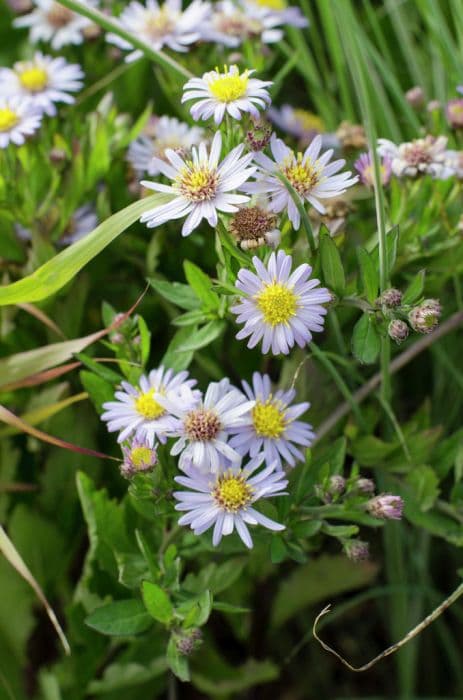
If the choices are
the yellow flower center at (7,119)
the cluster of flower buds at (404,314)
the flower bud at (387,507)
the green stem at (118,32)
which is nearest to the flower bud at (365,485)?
the flower bud at (387,507)

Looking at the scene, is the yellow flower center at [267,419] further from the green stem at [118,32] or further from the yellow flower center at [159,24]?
the yellow flower center at [159,24]

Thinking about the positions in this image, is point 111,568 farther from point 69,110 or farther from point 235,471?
point 69,110

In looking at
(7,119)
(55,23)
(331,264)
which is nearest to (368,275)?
(331,264)

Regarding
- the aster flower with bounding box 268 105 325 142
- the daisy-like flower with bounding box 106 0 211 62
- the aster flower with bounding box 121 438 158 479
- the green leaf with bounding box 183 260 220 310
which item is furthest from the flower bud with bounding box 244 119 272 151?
the aster flower with bounding box 268 105 325 142

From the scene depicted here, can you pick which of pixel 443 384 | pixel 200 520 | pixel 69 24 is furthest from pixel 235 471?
pixel 69 24

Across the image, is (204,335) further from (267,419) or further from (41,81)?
(41,81)

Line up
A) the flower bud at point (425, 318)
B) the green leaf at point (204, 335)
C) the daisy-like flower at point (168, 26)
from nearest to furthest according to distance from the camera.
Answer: the flower bud at point (425, 318) < the green leaf at point (204, 335) < the daisy-like flower at point (168, 26)
